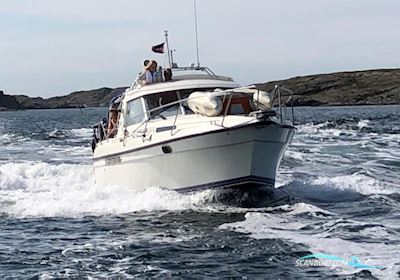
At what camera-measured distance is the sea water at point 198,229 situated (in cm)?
1015

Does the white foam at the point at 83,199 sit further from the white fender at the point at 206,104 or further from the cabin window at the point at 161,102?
the cabin window at the point at 161,102

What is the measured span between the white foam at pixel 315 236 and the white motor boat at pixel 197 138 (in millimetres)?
1166

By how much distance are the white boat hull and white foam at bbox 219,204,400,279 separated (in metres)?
1.00

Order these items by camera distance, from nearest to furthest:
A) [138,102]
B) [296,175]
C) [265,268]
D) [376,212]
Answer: [265,268] → [376,212] → [138,102] → [296,175]

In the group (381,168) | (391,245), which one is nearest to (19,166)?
(381,168)

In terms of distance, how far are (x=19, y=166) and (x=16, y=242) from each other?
34.6 ft

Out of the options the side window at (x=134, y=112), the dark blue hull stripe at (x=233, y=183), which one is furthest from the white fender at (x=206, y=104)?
the side window at (x=134, y=112)

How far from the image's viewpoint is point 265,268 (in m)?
10.0

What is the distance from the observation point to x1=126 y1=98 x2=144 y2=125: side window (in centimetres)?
1648

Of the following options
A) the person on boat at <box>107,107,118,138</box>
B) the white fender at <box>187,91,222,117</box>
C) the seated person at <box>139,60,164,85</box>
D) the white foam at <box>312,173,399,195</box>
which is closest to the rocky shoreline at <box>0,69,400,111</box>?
the white foam at <box>312,173,399,195</box>

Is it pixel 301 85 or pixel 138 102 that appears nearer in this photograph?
pixel 138 102

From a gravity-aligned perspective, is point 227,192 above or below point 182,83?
below

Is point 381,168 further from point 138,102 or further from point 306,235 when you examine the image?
point 306,235

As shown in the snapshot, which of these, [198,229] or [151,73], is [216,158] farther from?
[151,73]
